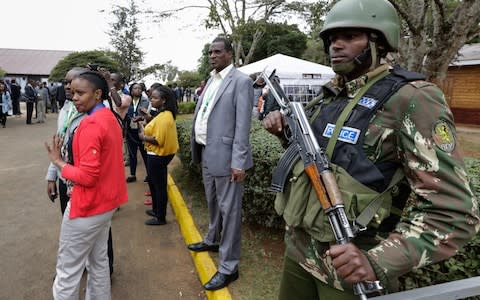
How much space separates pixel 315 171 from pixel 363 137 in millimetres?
226

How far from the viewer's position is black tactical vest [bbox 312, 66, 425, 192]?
1.21m

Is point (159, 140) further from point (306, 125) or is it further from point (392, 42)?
point (392, 42)

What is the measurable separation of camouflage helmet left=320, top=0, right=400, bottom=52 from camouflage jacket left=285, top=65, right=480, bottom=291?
278 mm

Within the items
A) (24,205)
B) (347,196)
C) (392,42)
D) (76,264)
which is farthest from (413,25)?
(24,205)

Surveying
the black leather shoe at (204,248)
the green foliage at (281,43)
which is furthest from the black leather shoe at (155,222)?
the green foliage at (281,43)

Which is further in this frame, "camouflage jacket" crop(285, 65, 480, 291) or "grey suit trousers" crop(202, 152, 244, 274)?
"grey suit trousers" crop(202, 152, 244, 274)

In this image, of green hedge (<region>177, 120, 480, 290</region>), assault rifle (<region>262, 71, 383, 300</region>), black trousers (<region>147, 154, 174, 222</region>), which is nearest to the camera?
assault rifle (<region>262, 71, 383, 300</region>)

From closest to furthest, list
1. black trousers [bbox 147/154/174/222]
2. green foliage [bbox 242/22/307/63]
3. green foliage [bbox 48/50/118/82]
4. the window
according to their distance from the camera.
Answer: black trousers [bbox 147/154/174/222]
the window
green foliage [bbox 242/22/307/63]
green foliage [bbox 48/50/118/82]

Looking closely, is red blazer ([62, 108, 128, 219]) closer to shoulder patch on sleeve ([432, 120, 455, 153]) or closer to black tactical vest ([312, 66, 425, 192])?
black tactical vest ([312, 66, 425, 192])

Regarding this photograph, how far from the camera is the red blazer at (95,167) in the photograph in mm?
2074

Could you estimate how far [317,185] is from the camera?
4.21 feet

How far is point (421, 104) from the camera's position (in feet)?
3.65

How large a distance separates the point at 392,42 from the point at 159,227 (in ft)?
12.5

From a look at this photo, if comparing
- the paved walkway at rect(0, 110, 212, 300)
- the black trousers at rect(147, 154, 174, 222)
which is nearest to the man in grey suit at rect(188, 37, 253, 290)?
the paved walkway at rect(0, 110, 212, 300)
